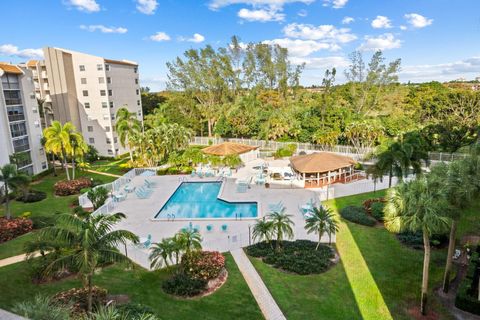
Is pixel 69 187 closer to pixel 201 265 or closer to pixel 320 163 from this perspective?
pixel 201 265

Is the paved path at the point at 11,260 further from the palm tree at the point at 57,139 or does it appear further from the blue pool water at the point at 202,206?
the palm tree at the point at 57,139

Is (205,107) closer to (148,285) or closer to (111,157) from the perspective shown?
(111,157)

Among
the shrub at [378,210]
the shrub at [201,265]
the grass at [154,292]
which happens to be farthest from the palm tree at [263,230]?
the shrub at [378,210]

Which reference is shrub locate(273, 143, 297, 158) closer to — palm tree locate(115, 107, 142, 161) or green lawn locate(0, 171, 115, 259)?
palm tree locate(115, 107, 142, 161)

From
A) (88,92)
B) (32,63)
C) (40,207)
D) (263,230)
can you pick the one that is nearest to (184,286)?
(263,230)

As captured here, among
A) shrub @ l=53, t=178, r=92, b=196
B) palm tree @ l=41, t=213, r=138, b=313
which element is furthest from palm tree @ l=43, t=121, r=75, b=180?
palm tree @ l=41, t=213, r=138, b=313

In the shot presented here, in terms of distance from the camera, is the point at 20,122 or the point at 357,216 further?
the point at 20,122

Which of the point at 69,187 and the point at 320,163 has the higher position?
→ the point at 320,163

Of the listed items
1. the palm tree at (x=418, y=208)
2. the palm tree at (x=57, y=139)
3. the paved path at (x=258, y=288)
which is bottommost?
the paved path at (x=258, y=288)
